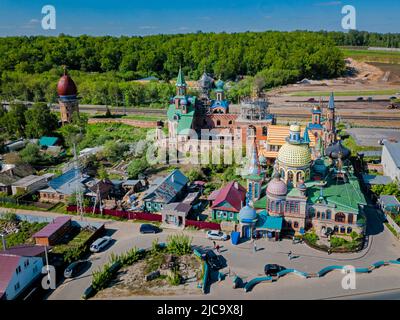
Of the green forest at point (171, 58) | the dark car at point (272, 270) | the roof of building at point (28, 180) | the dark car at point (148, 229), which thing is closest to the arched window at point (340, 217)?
the dark car at point (272, 270)

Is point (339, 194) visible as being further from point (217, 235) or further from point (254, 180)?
Answer: point (217, 235)

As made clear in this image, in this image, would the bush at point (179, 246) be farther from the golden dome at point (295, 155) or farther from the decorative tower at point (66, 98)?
the decorative tower at point (66, 98)

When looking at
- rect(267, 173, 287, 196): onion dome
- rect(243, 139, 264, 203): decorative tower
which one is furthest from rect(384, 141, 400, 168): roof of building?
rect(243, 139, 264, 203): decorative tower

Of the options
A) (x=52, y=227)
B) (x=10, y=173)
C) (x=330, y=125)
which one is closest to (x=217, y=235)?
(x=52, y=227)

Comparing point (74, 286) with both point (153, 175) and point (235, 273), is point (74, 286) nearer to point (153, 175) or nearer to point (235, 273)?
point (235, 273)

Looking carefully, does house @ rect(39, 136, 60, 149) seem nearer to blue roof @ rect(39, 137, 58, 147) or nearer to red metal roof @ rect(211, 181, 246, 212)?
blue roof @ rect(39, 137, 58, 147)
